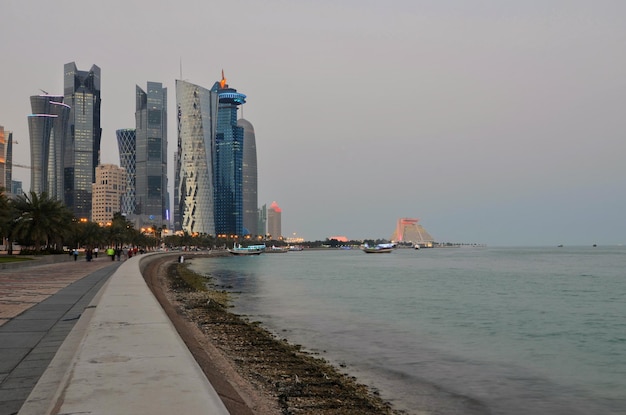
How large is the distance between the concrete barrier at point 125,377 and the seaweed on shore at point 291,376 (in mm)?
2977

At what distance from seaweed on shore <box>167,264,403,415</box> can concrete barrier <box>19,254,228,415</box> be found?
2.98 metres

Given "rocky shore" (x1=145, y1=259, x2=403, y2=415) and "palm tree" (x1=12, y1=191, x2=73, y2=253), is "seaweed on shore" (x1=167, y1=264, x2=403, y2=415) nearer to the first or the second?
"rocky shore" (x1=145, y1=259, x2=403, y2=415)

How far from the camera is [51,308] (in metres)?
16.7

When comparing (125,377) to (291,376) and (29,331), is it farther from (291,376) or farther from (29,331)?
(291,376)

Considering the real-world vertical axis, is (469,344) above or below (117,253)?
below

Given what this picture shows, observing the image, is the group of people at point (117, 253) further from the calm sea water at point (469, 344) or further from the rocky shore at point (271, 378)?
the rocky shore at point (271, 378)

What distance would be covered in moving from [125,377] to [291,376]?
7.42m

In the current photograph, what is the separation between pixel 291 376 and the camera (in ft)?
44.4

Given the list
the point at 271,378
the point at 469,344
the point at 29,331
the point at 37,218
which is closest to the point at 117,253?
the point at 37,218

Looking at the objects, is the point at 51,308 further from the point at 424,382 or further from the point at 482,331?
the point at 482,331

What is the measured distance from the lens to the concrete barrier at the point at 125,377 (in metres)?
5.65

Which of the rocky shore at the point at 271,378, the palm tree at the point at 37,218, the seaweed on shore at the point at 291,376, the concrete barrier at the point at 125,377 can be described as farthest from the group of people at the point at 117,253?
the concrete barrier at the point at 125,377

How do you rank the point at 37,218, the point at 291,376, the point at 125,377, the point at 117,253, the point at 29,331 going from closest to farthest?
1. the point at 125,377
2. the point at 29,331
3. the point at 291,376
4. the point at 37,218
5. the point at 117,253

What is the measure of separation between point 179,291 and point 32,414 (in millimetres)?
34779
